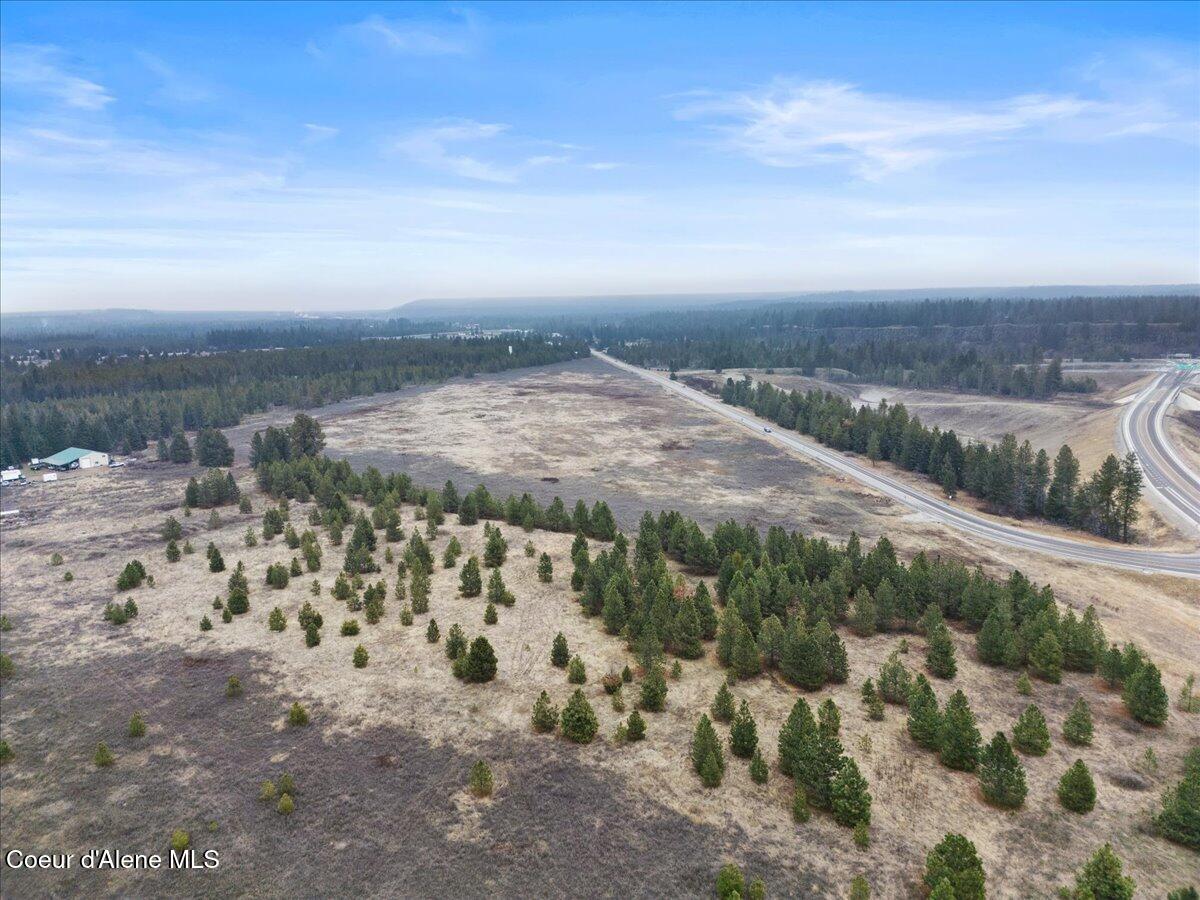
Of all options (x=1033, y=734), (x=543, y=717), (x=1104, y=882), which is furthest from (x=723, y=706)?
(x=1104, y=882)

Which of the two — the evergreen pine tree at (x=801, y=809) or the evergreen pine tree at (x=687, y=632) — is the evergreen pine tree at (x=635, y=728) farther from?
the evergreen pine tree at (x=687, y=632)

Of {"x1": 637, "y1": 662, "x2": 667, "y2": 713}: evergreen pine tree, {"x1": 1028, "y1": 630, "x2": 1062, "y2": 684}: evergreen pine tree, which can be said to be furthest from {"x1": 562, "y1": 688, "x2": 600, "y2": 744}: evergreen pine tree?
{"x1": 1028, "y1": 630, "x2": 1062, "y2": 684}: evergreen pine tree

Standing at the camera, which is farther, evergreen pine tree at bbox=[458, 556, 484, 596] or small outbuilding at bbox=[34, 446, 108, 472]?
small outbuilding at bbox=[34, 446, 108, 472]

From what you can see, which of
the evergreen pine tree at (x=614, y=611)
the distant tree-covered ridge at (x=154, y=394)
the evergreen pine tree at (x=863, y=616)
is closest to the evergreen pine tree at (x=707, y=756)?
the evergreen pine tree at (x=614, y=611)

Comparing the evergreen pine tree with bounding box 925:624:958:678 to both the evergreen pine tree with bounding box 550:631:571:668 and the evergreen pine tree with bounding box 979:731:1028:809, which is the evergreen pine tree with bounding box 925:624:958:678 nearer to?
the evergreen pine tree with bounding box 979:731:1028:809

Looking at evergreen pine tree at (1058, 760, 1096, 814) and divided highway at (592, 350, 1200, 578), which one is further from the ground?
evergreen pine tree at (1058, 760, 1096, 814)

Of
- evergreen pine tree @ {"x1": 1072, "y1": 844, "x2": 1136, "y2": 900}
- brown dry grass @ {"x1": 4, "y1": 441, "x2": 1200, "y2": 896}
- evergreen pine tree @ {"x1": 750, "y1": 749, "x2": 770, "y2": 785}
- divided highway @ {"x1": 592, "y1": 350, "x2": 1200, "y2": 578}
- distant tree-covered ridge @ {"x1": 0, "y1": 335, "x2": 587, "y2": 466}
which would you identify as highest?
distant tree-covered ridge @ {"x1": 0, "y1": 335, "x2": 587, "y2": 466}

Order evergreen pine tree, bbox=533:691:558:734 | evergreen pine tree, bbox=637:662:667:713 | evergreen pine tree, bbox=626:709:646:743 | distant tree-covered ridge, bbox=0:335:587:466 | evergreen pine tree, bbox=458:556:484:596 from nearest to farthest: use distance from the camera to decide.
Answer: evergreen pine tree, bbox=626:709:646:743 < evergreen pine tree, bbox=533:691:558:734 < evergreen pine tree, bbox=637:662:667:713 < evergreen pine tree, bbox=458:556:484:596 < distant tree-covered ridge, bbox=0:335:587:466
